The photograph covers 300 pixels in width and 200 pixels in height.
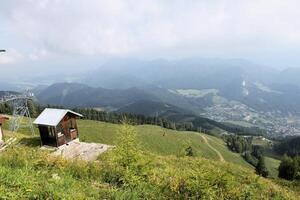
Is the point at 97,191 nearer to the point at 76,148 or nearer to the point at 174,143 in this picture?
the point at 76,148

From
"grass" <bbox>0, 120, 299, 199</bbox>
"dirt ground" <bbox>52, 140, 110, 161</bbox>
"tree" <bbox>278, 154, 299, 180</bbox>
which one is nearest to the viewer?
"grass" <bbox>0, 120, 299, 199</bbox>

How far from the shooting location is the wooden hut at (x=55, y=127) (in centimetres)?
4472

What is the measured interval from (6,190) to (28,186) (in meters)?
0.65

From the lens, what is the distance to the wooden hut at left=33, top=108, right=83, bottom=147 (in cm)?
4472

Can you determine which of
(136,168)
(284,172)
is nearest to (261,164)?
(284,172)

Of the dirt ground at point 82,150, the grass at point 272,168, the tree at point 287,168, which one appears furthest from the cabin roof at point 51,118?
the grass at point 272,168

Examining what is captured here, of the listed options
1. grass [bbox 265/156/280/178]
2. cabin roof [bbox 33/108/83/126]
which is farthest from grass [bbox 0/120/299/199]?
grass [bbox 265/156/280/178]

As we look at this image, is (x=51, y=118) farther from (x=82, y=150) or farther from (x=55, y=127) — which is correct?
(x=82, y=150)

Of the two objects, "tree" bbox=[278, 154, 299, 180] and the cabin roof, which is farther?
"tree" bbox=[278, 154, 299, 180]

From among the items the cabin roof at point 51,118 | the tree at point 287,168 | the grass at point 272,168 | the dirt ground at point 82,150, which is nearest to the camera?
the dirt ground at point 82,150

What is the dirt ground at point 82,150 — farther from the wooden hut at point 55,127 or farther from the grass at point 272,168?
the grass at point 272,168

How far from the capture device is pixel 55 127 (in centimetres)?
4434

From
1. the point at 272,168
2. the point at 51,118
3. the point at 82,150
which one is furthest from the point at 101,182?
the point at 272,168

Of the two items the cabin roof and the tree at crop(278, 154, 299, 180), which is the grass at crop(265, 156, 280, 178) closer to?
the tree at crop(278, 154, 299, 180)
